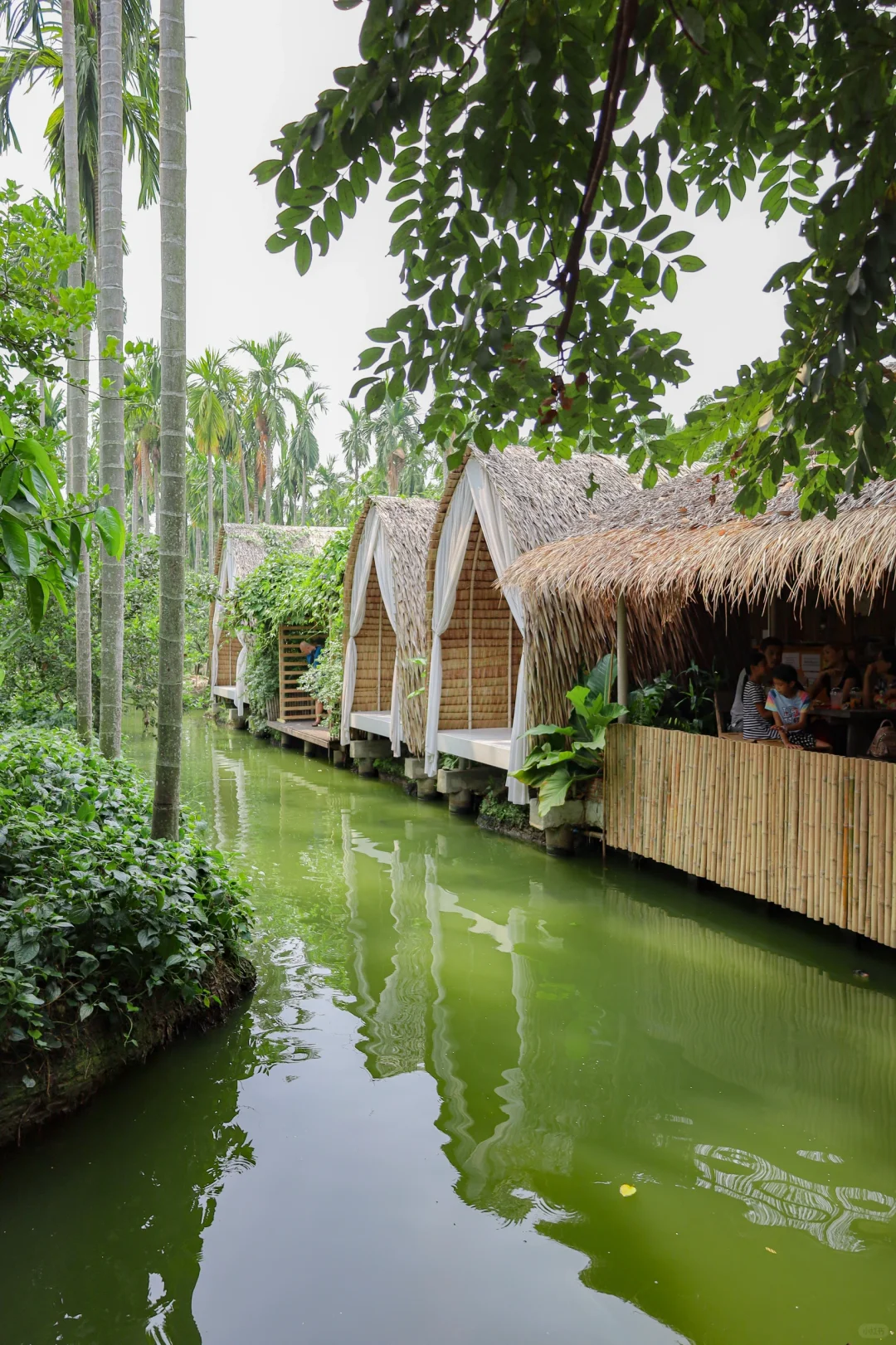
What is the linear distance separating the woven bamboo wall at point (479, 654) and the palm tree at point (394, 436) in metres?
24.5

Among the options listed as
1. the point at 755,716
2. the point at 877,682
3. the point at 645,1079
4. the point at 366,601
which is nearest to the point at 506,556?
the point at 755,716

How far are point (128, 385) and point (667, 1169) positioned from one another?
416 centimetres

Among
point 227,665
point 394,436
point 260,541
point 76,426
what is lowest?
point 227,665

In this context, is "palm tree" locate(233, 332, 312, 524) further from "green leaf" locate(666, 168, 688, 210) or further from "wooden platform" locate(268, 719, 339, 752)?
"green leaf" locate(666, 168, 688, 210)

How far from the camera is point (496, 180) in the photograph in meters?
1.95

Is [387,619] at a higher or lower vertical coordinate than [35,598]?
higher

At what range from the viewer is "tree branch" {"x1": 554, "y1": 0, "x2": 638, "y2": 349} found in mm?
1783

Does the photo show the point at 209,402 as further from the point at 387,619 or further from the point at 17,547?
the point at 17,547

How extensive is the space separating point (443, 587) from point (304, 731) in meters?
5.63

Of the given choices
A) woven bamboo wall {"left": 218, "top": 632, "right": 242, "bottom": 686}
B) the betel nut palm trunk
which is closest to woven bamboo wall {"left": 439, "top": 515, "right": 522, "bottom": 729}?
the betel nut palm trunk

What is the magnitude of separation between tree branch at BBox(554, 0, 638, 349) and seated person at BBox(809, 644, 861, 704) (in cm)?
674

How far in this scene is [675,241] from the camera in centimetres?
216

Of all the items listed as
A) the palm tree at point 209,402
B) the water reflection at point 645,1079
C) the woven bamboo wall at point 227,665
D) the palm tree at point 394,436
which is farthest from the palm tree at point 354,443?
the water reflection at point 645,1079

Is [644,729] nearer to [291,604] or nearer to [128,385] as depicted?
[128,385]
